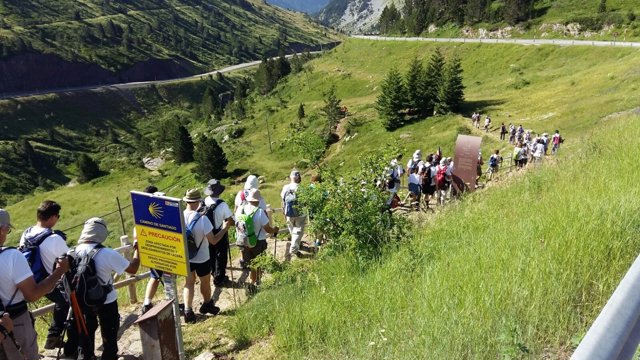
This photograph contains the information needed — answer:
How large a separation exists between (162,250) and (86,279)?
3.31ft

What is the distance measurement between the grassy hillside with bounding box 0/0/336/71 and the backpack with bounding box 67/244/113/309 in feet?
463

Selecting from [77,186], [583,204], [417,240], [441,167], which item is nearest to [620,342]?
[583,204]

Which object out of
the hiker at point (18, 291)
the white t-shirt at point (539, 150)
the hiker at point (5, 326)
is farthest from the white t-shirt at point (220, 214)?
the white t-shirt at point (539, 150)

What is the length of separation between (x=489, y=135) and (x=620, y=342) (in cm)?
3345

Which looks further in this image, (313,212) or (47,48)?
(47,48)

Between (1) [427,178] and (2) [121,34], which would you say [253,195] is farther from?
(2) [121,34]

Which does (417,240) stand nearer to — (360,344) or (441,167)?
(360,344)

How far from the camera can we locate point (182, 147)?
69.8 metres

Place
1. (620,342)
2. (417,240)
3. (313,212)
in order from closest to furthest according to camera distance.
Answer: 1. (620,342)
2. (417,240)
3. (313,212)

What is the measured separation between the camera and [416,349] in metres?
2.98

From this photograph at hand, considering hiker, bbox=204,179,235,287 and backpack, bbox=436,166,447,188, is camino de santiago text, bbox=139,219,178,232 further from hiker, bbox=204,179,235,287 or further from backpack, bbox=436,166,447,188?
backpack, bbox=436,166,447,188

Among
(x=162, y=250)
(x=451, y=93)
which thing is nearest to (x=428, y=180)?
(x=162, y=250)

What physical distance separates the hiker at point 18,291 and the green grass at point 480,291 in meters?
2.04

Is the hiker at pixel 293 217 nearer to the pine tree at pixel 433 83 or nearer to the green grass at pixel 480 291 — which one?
the green grass at pixel 480 291
